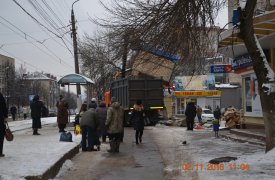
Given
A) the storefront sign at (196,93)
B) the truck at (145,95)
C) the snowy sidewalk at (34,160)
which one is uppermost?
the storefront sign at (196,93)

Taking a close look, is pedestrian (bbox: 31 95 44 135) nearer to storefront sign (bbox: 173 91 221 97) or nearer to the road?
the road

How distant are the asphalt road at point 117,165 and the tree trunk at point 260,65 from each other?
2.66 meters

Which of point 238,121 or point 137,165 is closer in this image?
point 137,165

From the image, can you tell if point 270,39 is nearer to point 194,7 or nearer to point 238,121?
point 194,7

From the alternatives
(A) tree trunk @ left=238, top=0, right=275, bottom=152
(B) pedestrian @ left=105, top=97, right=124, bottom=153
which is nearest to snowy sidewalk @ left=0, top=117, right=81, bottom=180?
(B) pedestrian @ left=105, top=97, right=124, bottom=153

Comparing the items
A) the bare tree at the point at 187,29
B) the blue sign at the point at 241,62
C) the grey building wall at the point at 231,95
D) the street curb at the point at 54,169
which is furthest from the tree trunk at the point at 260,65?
the grey building wall at the point at 231,95

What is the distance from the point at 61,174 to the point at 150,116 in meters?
17.8

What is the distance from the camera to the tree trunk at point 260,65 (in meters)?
10.4

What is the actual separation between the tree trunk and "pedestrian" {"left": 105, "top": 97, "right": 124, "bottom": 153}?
17.0ft

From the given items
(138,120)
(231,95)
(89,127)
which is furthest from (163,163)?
(231,95)

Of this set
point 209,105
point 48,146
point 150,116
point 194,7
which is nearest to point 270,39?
point 194,7

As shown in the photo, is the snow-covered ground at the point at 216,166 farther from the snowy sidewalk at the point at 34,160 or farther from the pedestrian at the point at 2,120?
the pedestrian at the point at 2,120

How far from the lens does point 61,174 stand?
396 inches

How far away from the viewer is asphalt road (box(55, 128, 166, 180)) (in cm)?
985
